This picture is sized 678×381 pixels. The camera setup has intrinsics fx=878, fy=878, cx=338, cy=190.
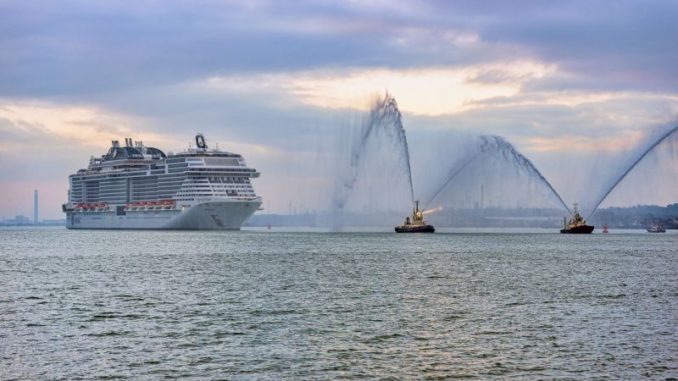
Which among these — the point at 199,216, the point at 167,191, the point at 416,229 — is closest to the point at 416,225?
the point at 416,229

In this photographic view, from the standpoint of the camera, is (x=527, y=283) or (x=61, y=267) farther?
(x=61, y=267)

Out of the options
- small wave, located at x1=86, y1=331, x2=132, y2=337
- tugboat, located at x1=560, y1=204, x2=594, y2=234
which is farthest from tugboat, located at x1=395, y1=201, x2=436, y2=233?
small wave, located at x1=86, y1=331, x2=132, y2=337

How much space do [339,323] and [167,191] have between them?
127008mm

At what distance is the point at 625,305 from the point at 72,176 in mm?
168545

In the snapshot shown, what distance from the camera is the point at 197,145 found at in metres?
168

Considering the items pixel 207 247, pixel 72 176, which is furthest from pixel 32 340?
pixel 72 176

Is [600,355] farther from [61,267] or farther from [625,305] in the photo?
[61,267]

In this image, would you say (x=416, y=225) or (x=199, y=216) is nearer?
(x=416, y=225)

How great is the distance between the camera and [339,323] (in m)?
35.4

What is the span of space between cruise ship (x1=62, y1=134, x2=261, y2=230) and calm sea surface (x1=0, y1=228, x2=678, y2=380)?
83.7m

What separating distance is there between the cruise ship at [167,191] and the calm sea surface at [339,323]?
8370cm

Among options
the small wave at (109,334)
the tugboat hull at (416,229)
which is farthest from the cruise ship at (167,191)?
the small wave at (109,334)

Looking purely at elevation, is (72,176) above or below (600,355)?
above

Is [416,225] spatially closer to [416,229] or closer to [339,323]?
[416,229]
